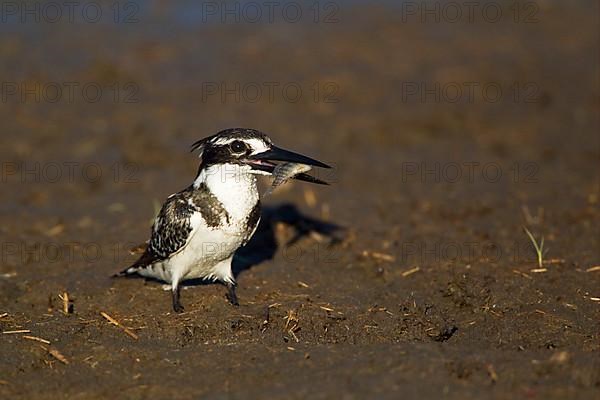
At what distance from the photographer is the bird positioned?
6.16m

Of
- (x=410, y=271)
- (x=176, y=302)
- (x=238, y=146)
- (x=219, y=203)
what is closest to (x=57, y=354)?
(x=176, y=302)

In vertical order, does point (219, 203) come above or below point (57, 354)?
above

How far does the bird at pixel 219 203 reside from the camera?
20.2 feet

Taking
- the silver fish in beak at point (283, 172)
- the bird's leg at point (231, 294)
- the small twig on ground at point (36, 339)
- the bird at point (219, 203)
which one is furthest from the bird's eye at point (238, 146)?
the small twig on ground at point (36, 339)

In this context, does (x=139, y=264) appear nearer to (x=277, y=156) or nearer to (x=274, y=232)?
(x=277, y=156)

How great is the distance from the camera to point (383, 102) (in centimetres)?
1143

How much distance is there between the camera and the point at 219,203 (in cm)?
618

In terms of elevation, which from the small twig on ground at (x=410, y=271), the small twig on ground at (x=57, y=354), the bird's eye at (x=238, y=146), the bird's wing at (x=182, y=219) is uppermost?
the bird's eye at (x=238, y=146)

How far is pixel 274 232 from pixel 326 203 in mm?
920

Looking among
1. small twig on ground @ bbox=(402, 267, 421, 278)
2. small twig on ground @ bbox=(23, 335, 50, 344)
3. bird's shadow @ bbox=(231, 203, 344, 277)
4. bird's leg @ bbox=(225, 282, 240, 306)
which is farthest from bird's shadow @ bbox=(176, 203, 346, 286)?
small twig on ground @ bbox=(23, 335, 50, 344)

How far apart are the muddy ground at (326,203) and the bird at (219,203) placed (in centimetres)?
41

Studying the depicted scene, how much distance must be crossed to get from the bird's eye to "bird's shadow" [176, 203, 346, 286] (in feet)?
4.69

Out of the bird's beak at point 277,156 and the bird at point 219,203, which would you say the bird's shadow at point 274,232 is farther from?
the bird's beak at point 277,156

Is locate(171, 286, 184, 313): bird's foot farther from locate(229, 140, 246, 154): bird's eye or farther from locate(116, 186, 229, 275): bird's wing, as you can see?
locate(229, 140, 246, 154): bird's eye
